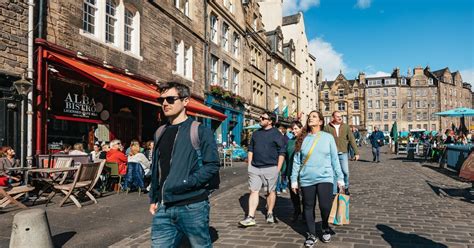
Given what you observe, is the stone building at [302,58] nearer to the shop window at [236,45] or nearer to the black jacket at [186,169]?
the shop window at [236,45]

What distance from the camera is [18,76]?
8805mm

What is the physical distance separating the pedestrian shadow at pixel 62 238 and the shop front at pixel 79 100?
4.82 metres

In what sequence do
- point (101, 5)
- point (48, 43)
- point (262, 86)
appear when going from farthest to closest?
point (262, 86)
point (101, 5)
point (48, 43)

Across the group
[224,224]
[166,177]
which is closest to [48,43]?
[224,224]

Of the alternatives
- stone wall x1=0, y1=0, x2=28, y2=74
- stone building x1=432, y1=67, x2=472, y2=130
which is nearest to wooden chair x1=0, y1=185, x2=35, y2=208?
stone wall x1=0, y1=0, x2=28, y2=74

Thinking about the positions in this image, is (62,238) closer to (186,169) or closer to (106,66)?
(186,169)

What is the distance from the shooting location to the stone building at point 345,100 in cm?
7725

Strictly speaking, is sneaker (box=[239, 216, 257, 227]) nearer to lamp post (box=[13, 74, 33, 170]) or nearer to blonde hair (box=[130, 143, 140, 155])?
blonde hair (box=[130, 143, 140, 155])

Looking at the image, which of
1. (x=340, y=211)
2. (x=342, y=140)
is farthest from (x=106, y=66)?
(x=340, y=211)

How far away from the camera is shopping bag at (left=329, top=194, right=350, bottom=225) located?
4954 mm

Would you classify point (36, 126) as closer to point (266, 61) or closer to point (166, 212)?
point (166, 212)

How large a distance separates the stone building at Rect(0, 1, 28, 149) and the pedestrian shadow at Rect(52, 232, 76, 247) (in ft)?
14.9

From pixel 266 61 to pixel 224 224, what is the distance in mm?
26736

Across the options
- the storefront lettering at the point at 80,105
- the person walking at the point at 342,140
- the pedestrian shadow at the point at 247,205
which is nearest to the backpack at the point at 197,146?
the pedestrian shadow at the point at 247,205
